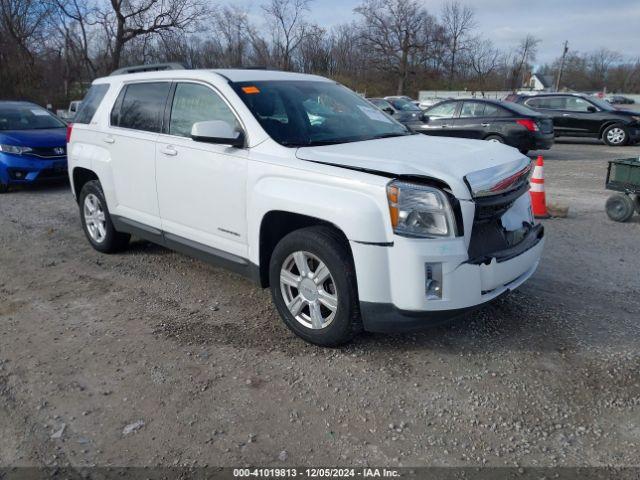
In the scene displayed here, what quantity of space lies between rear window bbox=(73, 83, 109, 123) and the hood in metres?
3.90

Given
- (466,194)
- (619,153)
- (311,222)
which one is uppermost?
(466,194)

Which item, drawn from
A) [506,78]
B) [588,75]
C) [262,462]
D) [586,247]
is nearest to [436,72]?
[506,78]

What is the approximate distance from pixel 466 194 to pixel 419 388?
1200 millimetres

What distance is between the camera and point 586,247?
609 centimetres

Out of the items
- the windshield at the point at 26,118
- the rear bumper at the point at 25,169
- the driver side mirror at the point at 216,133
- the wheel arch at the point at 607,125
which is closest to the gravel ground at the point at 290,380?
the driver side mirror at the point at 216,133

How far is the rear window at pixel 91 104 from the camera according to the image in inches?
224

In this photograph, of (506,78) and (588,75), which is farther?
(588,75)

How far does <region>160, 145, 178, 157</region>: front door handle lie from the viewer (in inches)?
178

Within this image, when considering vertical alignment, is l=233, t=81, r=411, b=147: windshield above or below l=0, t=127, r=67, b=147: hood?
above

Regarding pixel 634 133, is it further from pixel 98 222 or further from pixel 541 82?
pixel 541 82

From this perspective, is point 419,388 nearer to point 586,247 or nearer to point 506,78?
point 586,247

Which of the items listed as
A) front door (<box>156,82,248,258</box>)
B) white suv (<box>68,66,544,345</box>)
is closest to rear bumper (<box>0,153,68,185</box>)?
white suv (<box>68,66,544,345</box>)

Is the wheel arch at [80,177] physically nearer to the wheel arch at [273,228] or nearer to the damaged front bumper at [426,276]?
the wheel arch at [273,228]

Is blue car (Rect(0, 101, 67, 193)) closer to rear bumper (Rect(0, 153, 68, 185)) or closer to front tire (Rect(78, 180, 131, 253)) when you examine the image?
rear bumper (Rect(0, 153, 68, 185))
